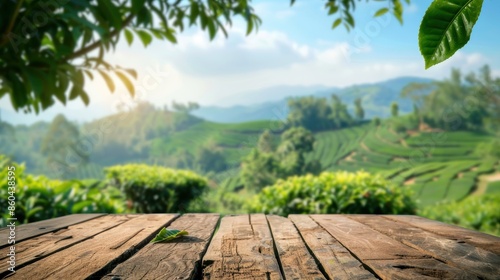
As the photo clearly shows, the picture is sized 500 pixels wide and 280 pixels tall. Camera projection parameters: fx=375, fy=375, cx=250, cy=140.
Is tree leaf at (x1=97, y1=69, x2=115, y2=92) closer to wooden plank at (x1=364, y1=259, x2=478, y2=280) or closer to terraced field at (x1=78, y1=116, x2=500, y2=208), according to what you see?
wooden plank at (x1=364, y1=259, x2=478, y2=280)

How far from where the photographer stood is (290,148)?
28797 millimetres

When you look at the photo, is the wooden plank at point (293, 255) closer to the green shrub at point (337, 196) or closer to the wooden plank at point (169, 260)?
the wooden plank at point (169, 260)

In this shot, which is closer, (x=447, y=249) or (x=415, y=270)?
(x=415, y=270)

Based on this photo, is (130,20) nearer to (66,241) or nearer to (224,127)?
(66,241)

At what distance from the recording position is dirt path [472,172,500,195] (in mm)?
29672

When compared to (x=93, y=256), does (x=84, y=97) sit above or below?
above

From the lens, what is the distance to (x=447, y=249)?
94 cm

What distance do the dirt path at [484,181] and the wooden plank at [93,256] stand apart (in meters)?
33.2

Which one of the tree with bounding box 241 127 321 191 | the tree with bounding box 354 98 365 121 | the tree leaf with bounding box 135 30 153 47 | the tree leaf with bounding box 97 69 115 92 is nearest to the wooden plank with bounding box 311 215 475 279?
the tree leaf with bounding box 97 69 115 92

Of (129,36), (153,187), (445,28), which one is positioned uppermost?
(129,36)

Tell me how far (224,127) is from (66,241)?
5616 centimetres

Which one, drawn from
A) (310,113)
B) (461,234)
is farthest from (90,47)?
(310,113)

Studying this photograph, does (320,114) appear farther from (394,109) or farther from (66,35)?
(66,35)

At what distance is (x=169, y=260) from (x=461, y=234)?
0.90 meters
